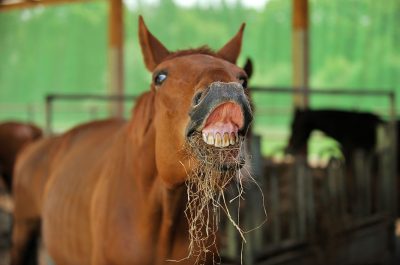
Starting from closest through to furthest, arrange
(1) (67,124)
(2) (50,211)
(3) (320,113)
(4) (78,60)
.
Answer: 1. (2) (50,211)
2. (3) (320,113)
3. (1) (67,124)
4. (4) (78,60)

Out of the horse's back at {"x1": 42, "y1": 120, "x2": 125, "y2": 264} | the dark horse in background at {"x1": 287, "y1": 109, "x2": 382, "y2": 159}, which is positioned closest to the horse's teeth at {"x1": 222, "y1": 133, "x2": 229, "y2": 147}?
the horse's back at {"x1": 42, "y1": 120, "x2": 125, "y2": 264}

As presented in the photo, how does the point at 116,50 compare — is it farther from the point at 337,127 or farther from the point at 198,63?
the point at 198,63

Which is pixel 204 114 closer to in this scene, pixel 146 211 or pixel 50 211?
pixel 146 211

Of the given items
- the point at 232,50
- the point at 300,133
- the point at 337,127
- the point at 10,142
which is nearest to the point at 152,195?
the point at 232,50

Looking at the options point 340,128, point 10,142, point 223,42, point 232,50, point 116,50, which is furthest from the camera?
point 223,42

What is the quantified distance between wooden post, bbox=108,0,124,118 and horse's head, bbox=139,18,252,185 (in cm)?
838

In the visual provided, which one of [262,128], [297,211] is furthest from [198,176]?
[262,128]

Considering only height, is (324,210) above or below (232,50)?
below

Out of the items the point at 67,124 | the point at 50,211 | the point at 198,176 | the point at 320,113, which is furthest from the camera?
the point at 67,124

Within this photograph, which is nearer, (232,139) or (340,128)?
(232,139)

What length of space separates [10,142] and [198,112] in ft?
17.5

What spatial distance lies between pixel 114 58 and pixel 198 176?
9.01 meters

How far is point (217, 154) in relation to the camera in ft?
5.52

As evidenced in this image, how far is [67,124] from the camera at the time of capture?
15258mm
